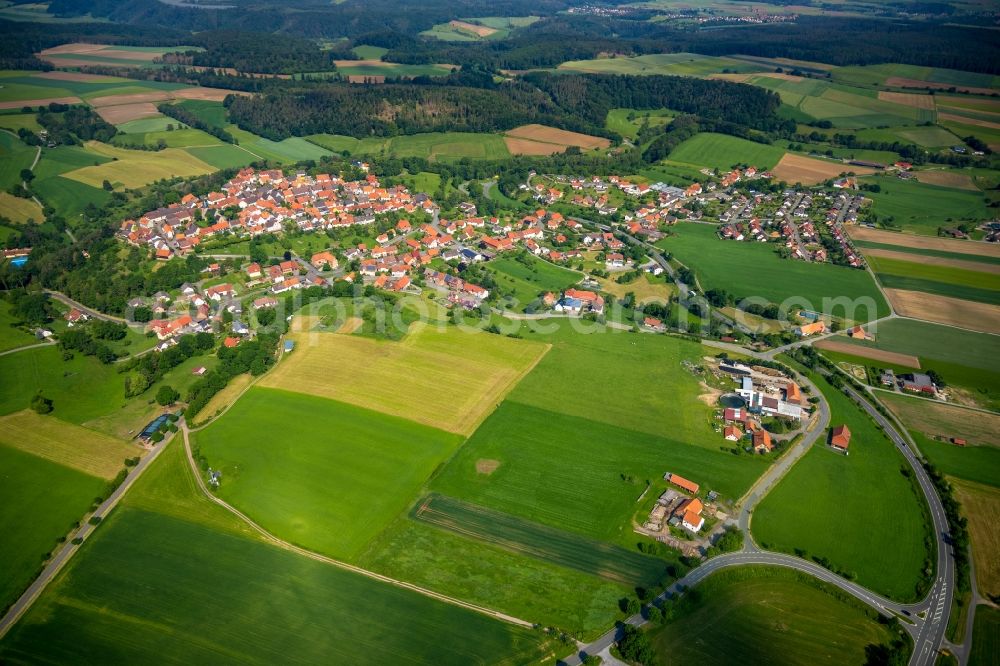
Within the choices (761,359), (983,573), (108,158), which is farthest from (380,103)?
(983,573)

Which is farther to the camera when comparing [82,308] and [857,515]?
[82,308]

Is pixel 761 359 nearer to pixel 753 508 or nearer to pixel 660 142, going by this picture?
pixel 753 508

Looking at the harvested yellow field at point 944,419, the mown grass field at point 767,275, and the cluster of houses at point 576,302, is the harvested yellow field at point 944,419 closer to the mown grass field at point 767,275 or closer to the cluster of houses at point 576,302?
the mown grass field at point 767,275

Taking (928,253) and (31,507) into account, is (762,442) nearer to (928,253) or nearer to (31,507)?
(31,507)

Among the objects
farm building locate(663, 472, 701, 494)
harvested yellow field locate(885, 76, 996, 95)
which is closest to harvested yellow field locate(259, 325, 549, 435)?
farm building locate(663, 472, 701, 494)

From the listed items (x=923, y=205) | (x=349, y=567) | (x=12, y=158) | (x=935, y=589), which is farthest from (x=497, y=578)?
(x=12, y=158)

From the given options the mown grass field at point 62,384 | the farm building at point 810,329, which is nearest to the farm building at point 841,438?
the farm building at point 810,329

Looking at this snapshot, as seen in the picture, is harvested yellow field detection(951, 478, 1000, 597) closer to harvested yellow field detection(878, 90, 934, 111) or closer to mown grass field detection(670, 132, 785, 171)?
mown grass field detection(670, 132, 785, 171)
